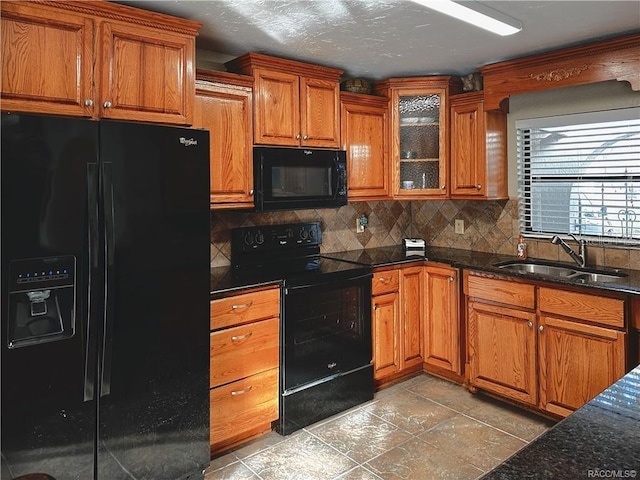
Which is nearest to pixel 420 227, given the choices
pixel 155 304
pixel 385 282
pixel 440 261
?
pixel 440 261

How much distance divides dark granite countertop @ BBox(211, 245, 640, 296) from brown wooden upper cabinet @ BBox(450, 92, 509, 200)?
1.53ft

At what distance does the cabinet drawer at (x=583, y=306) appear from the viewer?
8.83 ft

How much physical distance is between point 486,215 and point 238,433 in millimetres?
2505

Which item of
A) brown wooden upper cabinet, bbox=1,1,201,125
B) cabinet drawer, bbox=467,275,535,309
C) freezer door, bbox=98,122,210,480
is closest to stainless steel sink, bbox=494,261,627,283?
cabinet drawer, bbox=467,275,535,309

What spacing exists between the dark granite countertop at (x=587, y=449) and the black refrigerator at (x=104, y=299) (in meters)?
1.66

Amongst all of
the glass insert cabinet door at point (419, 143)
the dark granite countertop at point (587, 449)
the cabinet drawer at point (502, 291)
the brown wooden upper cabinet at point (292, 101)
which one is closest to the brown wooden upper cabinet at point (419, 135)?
the glass insert cabinet door at point (419, 143)

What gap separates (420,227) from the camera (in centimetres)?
450

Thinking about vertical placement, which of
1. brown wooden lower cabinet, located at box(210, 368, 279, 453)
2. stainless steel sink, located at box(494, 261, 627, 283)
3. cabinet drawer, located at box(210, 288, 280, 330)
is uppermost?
stainless steel sink, located at box(494, 261, 627, 283)

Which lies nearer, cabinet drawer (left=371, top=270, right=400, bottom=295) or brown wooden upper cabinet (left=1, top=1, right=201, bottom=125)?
brown wooden upper cabinet (left=1, top=1, right=201, bottom=125)

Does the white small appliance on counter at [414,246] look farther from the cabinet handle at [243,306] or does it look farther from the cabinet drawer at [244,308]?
the cabinet handle at [243,306]

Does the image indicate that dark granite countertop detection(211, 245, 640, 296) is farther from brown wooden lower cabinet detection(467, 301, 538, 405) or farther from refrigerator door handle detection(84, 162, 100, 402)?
refrigerator door handle detection(84, 162, 100, 402)

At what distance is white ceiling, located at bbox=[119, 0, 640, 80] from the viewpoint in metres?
2.39

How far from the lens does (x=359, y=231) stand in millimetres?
4172

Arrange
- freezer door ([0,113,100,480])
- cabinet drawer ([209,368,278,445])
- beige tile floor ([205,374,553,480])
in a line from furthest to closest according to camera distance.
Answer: cabinet drawer ([209,368,278,445]) → beige tile floor ([205,374,553,480]) → freezer door ([0,113,100,480])
